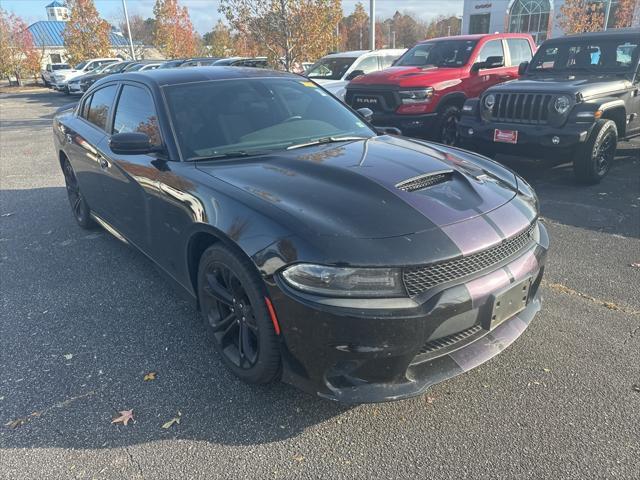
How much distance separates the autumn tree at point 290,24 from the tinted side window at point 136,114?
10.6 meters

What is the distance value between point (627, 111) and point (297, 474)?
6.71 m

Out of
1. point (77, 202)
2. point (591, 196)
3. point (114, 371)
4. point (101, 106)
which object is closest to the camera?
point (114, 371)

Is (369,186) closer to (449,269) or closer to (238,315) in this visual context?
(449,269)

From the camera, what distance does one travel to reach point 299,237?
224 cm

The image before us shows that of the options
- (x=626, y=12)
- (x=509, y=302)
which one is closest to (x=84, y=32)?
(x=626, y=12)

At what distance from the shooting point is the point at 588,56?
23.7 feet

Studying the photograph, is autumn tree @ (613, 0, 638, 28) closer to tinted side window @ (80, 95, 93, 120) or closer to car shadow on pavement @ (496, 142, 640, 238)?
car shadow on pavement @ (496, 142, 640, 238)

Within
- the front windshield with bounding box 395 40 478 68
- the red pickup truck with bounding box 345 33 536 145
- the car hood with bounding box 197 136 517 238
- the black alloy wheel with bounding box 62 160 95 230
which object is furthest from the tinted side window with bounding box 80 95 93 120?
the front windshield with bounding box 395 40 478 68

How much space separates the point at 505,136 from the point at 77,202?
5.32 metres

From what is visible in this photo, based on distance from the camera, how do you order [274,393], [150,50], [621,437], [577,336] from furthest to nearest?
1. [150,50]
2. [577,336]
3. [274,393]
4. [621,437]

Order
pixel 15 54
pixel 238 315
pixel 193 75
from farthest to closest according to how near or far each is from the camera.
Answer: pixel 15 54 < pixel 193 75 < pixel 238 315

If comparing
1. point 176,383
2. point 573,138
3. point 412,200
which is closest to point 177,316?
point 176,383

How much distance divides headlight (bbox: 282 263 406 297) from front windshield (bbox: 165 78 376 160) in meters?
1.34

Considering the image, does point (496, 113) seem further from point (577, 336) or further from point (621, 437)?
point (621, 437)
